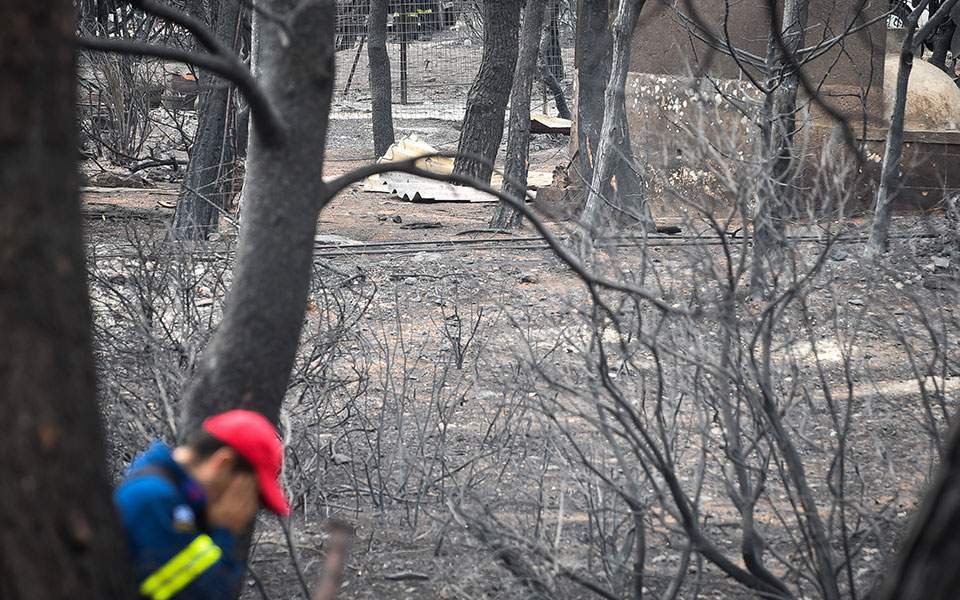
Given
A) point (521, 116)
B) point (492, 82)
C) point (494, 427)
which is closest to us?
point (494, 427)

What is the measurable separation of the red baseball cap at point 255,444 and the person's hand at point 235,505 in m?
0.03

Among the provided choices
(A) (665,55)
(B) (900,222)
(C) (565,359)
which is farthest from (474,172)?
(C) (565,359)

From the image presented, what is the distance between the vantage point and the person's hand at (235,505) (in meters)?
2.23

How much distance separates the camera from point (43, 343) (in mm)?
1686

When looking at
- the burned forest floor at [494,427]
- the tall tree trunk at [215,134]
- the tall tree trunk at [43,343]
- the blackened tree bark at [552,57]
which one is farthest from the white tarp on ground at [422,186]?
the tall tree trunk at [43,343]

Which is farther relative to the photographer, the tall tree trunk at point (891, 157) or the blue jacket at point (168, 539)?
the tall tree trunk at point (891, 157)

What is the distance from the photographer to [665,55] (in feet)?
47.9

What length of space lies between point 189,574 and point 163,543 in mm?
90

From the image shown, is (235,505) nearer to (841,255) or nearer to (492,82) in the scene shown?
(841,255)

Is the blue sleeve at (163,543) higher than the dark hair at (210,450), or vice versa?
the dark hair at (210,450)

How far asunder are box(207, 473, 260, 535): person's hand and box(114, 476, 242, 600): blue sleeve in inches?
2.3

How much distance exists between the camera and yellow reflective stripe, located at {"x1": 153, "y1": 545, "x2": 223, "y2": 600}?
2086 millimetres

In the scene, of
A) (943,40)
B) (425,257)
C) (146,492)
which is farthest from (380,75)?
(146,492)

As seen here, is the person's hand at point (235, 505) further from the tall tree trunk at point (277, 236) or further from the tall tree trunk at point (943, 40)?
the tall tree trunk at point (943, 40)
